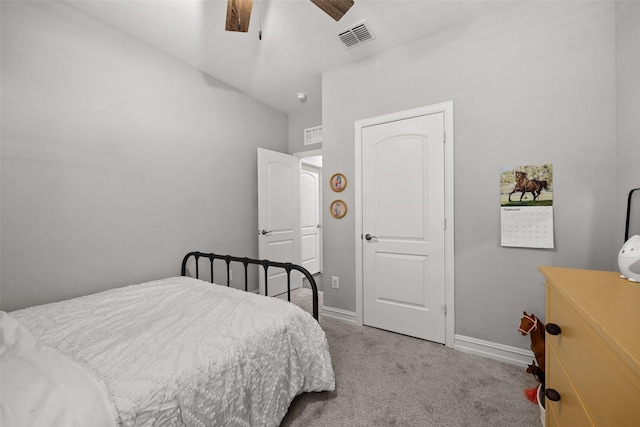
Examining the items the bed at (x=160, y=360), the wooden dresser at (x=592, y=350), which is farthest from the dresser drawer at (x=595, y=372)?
the bed at (x=160, y=360)

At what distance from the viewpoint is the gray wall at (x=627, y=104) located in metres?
1.52

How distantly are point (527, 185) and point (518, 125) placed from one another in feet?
1.54

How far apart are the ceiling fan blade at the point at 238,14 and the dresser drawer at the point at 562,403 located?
93.3 inches

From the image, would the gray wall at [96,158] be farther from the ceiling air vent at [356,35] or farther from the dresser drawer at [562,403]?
the dresser drawer at [562,403]

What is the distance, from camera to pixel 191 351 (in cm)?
113

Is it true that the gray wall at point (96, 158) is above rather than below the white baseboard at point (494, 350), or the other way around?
above

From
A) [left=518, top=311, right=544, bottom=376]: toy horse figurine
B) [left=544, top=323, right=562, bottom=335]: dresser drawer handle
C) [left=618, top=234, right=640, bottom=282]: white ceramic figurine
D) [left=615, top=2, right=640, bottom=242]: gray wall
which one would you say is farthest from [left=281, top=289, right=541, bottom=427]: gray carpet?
[left=615, top=2, right=640, bottom=242]: gray wall

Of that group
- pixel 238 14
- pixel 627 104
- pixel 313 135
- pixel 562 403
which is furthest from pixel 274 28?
pixel 562 403

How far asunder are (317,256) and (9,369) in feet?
14.5

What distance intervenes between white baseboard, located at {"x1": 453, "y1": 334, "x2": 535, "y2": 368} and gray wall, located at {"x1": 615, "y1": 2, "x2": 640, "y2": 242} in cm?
101

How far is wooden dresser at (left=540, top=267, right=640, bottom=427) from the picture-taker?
587 millimetres

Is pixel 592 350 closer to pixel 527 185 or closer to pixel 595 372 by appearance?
pixel 595 372

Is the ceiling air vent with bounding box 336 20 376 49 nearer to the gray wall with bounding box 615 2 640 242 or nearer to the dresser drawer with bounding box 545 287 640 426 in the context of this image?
the gray wall with bounding box 615 2 640 242

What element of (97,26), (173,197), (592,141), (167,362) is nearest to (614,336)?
(167,362)
